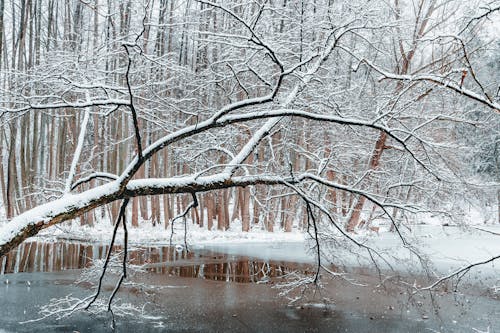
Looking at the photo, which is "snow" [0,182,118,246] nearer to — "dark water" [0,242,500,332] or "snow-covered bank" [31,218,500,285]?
"dark water" [0,242,500,332]

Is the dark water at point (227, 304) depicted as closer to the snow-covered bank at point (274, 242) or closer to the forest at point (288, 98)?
the forest at point (288, 98)

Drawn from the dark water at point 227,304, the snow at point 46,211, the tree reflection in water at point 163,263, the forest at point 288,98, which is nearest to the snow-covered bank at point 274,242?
the tree reflection in water at point 163,263

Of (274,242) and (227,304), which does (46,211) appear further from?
(274,242)

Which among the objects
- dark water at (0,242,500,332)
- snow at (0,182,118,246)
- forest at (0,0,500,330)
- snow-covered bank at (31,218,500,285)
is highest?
forest at (0,0,500,330)

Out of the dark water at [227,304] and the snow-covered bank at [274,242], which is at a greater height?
the dark water at [227,304]

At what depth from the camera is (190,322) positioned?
A: 7.98 meters

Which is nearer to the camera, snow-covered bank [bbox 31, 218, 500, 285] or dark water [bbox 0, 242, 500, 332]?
dark water [bbox 0, 242, 500, 332]

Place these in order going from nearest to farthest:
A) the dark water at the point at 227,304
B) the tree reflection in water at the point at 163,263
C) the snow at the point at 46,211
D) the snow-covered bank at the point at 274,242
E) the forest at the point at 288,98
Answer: the snow at the point at 46,211 < the forest at the point at 288,98 < the dark water at the point at 227,304 < the tree reflection in water at the point at 163,263 < the snow-covered bank at the point at 274,242

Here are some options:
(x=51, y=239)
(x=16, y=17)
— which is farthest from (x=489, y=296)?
(x=16, y=17)

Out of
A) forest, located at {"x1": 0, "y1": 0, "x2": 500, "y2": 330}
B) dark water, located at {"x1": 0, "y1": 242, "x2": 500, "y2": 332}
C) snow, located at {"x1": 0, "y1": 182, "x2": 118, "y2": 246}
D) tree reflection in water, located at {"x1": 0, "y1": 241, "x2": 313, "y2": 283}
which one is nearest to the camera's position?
snow, located at {"x1": 0, "y1": 182, "x2": 118, "y2": 246}

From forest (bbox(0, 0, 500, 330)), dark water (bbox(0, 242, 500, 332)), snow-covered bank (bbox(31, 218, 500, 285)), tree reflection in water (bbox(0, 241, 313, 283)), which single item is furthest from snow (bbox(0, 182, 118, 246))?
snow-covered bank (bbox(31, 218, 500, 285))

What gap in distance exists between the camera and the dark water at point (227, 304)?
25.8ft

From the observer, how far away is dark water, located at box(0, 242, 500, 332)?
25.8 ft

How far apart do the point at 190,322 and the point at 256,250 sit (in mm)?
9209
